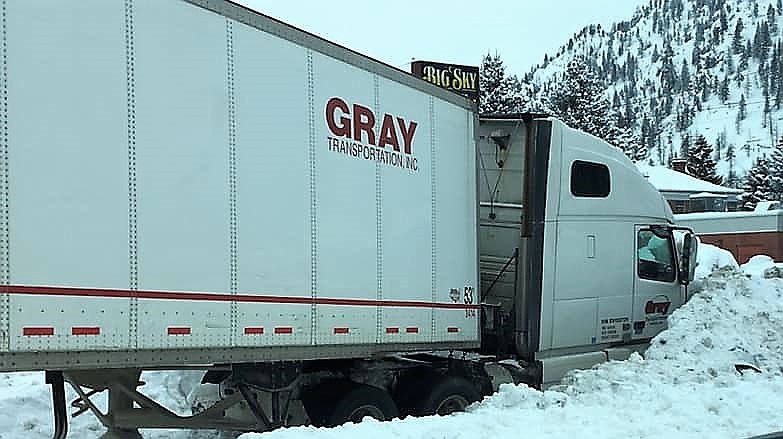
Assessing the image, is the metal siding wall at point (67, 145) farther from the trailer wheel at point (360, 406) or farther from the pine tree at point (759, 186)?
the pine tree at point (759, 186)

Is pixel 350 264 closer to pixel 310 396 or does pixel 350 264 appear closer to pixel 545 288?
pixel 310 396

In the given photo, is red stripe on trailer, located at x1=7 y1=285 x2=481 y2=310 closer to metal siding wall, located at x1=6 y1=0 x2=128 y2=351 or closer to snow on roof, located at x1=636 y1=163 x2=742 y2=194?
metal siding wall, located at x1=6 y1=0 x2=128 y2=351

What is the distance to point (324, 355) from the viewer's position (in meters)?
7.07

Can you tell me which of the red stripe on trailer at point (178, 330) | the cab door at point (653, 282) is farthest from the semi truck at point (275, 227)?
the cab door at point (653, 282)

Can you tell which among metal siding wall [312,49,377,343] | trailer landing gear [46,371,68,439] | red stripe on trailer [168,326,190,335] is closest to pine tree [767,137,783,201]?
metal siding wall [312,49,377,343]

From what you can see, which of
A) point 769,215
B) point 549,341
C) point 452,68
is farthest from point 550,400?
point 769,215

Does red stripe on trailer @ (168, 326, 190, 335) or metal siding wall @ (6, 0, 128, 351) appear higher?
metal siding wall @ (6, 0, 128, 351)

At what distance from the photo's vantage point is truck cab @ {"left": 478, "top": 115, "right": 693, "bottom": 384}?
31.4 ft

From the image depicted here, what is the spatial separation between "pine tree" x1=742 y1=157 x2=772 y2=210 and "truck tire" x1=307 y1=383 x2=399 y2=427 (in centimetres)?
8277

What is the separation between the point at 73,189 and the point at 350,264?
103 inches

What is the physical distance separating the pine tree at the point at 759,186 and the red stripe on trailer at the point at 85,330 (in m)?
85.9

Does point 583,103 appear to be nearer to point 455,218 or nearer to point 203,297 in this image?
point 455,218

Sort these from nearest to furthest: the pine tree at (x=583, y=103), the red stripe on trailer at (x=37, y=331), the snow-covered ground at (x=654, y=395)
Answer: the red stripe on trailer at (x=37, y=331)
the snow-covered ground at (x=654, y=395)
the pine tree at (x=583, y=103)

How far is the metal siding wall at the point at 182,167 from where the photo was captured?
565 centimetres
